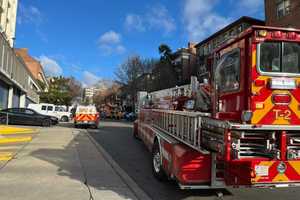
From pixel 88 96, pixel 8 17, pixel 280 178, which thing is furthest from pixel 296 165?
pixel 88 96

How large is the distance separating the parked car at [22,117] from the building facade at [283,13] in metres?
22.1

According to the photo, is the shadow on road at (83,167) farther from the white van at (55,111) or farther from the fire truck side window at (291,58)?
the white van at (55,111)

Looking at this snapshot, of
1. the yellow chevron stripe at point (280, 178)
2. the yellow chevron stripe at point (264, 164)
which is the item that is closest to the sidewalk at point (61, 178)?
the yellow chevron stripe at point (264, 164)

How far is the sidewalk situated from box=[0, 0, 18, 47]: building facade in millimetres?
27047

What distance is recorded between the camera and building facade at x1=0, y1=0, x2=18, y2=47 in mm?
35469

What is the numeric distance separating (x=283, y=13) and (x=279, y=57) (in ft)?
95.7

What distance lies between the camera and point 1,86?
29.4 m

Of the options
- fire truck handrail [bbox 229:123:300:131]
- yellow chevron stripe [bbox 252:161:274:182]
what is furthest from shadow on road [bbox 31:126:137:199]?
fire truck handrail [bbox 229:123:300:131]

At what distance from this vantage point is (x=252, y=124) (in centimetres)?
604

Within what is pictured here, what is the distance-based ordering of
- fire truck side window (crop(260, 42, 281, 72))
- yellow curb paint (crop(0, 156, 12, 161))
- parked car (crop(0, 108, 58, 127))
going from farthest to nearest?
1. parked car (crop(0, 108, 58, 127))
2. yellow curb paint (crop(0, 156, 12, 161))
3. fire truck side window (crop(260, 42, 281, 72))

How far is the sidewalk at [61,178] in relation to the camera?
7.08 m

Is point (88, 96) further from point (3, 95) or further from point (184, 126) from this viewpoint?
point (184, 126)

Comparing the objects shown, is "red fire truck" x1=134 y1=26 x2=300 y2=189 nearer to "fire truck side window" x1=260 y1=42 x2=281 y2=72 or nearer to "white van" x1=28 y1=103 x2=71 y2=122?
"fire truck side window" x1=260 y1=42 x2=281 y2=72

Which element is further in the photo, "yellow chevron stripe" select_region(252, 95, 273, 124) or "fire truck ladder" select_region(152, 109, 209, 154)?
"fire truck ladder" select_region(152, 109, 209, 154)
